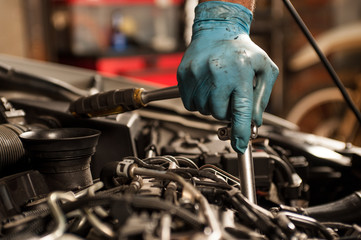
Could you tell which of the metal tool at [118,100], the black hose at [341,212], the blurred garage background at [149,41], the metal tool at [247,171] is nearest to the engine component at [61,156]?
the metal tool at [118,100]

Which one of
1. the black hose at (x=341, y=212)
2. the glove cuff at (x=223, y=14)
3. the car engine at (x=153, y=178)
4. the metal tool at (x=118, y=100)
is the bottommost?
the black hose at (x=341, y=212)

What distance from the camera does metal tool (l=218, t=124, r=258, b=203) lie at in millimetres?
698

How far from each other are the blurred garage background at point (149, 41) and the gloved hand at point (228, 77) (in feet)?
8.69

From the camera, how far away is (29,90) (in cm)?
124

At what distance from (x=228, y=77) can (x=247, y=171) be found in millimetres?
180

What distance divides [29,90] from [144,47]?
311 cm

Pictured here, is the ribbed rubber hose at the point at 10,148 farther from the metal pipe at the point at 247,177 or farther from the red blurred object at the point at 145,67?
the red blurred object at the point at 145,67

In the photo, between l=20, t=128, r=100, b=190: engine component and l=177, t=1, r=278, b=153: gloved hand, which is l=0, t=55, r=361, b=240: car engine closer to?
l=20, t=128, r=100, b=190: engine component

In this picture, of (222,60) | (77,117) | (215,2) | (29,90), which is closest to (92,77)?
(29,90)

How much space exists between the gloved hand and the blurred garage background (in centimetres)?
265

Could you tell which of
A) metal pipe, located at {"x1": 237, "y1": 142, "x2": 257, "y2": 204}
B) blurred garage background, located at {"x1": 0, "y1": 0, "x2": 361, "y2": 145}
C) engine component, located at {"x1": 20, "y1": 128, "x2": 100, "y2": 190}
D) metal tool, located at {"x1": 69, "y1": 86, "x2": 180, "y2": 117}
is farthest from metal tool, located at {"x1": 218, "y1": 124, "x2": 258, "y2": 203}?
blurred garage background, located at {"x1": 0, "y1": 0, "x2": 361, "y2": 145}

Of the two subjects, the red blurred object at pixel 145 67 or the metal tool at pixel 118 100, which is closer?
the metal tool at pixel 118 100

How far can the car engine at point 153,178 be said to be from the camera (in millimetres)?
516

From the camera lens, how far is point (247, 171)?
0.72 meters
